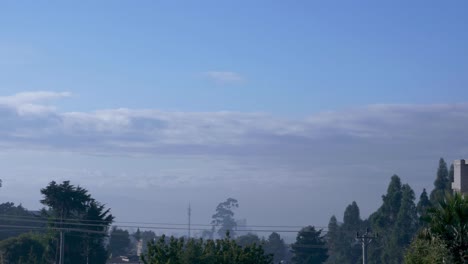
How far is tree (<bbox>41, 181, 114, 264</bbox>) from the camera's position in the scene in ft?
283

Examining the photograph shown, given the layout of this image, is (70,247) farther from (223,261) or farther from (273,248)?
(273,248)

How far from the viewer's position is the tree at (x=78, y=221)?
86.1 meters

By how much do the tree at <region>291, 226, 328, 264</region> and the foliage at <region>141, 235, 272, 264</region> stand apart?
45.9 meters

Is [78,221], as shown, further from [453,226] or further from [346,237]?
[453,226]

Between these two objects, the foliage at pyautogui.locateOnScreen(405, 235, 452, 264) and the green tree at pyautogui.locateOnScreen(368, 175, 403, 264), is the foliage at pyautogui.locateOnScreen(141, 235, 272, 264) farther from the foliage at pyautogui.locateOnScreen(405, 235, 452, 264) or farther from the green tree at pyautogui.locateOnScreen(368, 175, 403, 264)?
the green tree at pyautogui.locateOnScreen(368, 175, 403, 264)

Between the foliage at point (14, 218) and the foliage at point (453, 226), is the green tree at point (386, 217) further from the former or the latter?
the foliage at point (453, 226)

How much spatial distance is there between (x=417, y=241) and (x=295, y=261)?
7020 centimetres

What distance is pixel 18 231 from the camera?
124 meters

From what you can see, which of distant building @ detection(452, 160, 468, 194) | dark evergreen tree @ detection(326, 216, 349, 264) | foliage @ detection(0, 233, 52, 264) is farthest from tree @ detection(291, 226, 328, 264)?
distant building @ detection(452, 160, 468, 194)

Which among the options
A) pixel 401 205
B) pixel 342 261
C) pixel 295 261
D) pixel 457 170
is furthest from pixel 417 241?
pixel 342 261

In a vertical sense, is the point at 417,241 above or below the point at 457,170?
below

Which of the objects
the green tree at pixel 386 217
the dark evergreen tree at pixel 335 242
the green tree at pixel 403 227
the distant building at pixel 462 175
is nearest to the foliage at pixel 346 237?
the dark evergreen tree at pixel 335 242

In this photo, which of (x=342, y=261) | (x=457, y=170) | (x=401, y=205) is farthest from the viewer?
(x=342, y=261)

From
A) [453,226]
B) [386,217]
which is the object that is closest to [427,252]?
[453,226]
